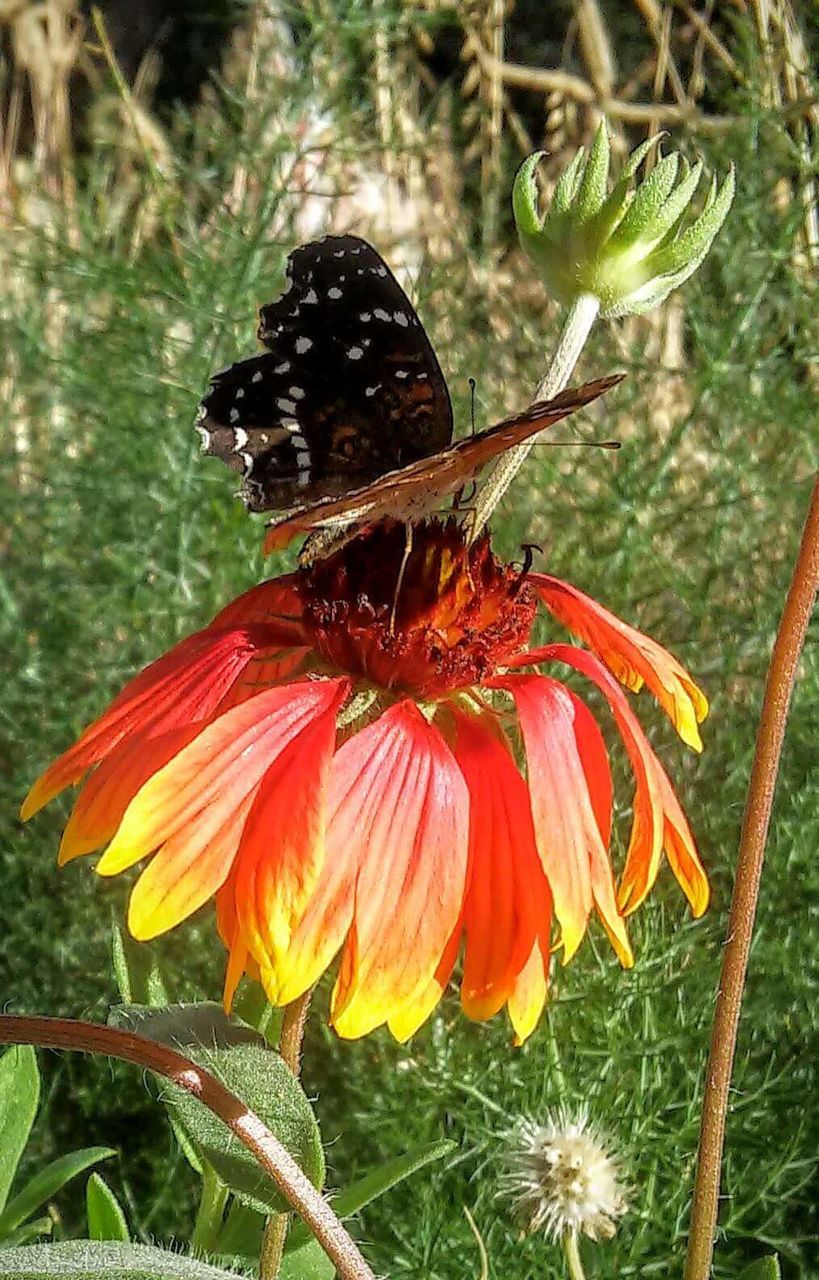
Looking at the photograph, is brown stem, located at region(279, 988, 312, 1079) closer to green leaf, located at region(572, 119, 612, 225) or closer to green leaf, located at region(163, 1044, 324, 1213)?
green leaf, located at region(163, 1044, 324, 1213)

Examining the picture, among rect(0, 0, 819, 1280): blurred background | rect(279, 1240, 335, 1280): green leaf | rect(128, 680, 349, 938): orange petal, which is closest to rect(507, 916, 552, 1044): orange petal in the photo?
rect(128, 680, 349, 938): orange petal

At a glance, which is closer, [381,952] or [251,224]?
[381,952]

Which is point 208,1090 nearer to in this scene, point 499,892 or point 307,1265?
point 499,892

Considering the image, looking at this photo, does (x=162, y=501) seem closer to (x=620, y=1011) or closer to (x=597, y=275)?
(x=620, y=1011)

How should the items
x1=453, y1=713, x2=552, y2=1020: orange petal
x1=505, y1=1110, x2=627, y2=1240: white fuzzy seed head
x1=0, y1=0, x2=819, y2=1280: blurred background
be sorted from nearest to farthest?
x1=453, y1=713, x2=552, y2=1020: orange petal < x1=505, y1=1110, x2=627, y2=1240: white fuzzy seed head < x1=0, y1=0, x2=819, y2=1280: blurred background

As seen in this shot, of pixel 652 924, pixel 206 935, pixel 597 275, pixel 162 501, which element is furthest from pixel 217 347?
pixel 597 275

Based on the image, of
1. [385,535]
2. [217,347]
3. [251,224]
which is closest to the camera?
[385,535]

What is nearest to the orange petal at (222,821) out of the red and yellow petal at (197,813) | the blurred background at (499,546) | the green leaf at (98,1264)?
the red and yellow petal at (197,813)
